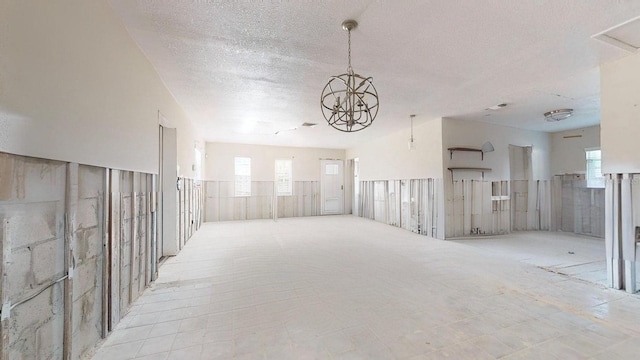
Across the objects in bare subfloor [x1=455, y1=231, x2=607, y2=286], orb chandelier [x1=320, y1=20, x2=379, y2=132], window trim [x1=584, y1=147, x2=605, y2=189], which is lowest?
bare subfloor [x1=455, y1=231, x2=607, y2=286]

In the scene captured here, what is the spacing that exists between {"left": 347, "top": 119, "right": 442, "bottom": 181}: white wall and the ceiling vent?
2900 mm

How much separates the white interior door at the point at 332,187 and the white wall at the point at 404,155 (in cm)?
107

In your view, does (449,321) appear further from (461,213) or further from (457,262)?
(461,213)

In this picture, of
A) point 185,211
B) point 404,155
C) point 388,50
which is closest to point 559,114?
point 404,155

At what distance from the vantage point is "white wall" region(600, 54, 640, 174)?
2.67 m

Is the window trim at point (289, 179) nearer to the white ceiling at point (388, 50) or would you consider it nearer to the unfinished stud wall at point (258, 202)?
the unfinished stud wall at point (258, 202)

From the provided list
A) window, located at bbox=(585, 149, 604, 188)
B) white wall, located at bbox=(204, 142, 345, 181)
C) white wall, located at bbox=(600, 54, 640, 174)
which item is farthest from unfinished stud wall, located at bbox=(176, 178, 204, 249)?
window, located at bbox=(585, 149, 604, 188)

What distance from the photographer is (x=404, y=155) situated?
6586 mm

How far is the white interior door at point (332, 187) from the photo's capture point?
30.7ft

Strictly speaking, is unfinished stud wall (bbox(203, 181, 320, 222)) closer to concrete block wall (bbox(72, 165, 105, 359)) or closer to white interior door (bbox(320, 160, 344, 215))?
white interior door (bbox(320, 160, 344, 215))

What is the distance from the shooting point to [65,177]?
1.48m

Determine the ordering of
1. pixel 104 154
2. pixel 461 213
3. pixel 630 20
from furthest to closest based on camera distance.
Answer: pixel 461 213, pixel 630 20, pixel 104 154

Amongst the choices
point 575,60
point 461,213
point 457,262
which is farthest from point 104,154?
point 461,213

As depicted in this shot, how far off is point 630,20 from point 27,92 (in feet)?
13.8
